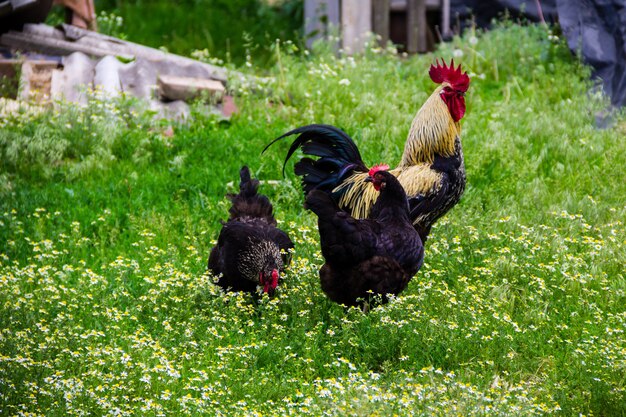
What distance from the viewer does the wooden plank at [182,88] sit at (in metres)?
10.8

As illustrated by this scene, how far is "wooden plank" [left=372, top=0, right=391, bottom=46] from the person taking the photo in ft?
43.3

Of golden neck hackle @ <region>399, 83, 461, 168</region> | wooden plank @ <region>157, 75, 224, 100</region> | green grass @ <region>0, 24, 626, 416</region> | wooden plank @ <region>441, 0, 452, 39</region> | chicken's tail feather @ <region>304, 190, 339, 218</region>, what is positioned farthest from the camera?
wooden plank @ <region>441, 0, 452, 39</region>

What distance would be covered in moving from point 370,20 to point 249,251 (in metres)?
6.91

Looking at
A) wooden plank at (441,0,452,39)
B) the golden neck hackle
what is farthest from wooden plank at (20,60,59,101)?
wooden plank at (441,0,452,39)

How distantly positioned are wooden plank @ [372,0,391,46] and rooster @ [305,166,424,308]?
6.86 meters

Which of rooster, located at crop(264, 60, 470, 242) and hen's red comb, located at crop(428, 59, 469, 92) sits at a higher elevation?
hen's red comb, located at crop(428, 59, 469, 92)

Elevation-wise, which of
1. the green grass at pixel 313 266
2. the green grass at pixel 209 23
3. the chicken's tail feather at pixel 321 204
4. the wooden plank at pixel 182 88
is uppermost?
Answer: the green grass at pixel 209 23

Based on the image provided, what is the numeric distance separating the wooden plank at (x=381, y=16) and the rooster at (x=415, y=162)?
5.79m

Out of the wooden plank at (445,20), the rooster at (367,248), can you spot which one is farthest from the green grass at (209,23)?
the rooster at (367,248)

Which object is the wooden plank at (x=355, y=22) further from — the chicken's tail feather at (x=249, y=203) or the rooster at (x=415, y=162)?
the chicken's tail feather at (x=249, y=203)

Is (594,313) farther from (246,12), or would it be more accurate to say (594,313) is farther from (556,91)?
(246,12)

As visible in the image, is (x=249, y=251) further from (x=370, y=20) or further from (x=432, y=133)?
(x=370, y=20)

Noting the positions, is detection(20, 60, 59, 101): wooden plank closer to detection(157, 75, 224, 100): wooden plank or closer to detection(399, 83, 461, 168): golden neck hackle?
detection(157, 75, 224, 100): wooden plank

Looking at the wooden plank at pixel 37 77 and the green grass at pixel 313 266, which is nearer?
the green grass at pixel 313 266
